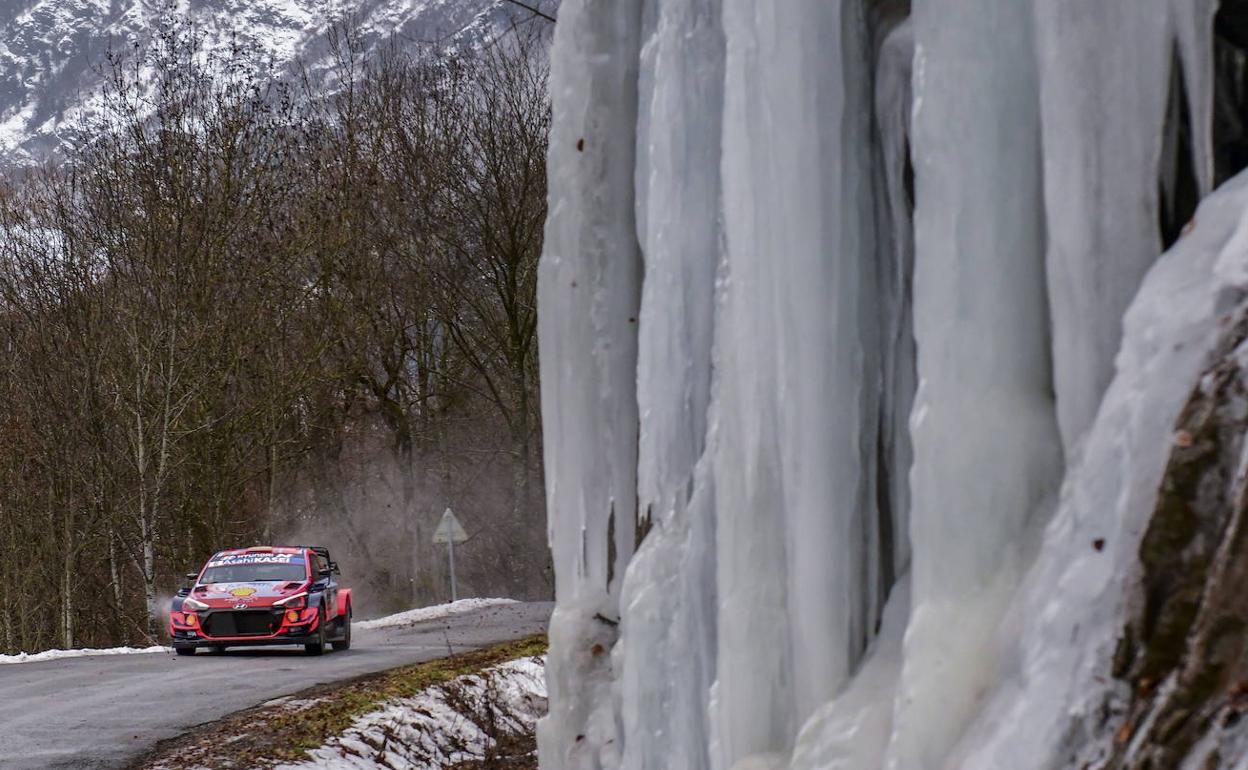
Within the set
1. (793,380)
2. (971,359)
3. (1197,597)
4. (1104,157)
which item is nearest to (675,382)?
(793,380)

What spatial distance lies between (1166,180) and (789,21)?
1234mm

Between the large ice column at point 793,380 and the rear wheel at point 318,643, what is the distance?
15.4m

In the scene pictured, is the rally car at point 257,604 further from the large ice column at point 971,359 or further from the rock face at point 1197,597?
the rock face at point 1197,597

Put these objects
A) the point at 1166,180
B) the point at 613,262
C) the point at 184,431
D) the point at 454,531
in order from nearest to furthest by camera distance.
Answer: the point at 1166,180
the point at 613,262
the point at 454,531
the point at 184,431

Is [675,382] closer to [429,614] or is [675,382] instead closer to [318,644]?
[318,644]

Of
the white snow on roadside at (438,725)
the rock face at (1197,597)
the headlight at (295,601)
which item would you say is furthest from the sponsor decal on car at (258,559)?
the rock face at (1197,597)

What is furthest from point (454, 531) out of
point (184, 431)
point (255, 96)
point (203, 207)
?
point (255, 96)

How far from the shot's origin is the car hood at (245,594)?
18547 mm

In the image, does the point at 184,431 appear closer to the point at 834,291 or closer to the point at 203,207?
the point at 203,207

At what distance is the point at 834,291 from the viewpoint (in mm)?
3871

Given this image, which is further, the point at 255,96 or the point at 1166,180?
the point at 255,96

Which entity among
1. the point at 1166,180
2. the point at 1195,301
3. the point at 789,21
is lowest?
the point at 1195,301

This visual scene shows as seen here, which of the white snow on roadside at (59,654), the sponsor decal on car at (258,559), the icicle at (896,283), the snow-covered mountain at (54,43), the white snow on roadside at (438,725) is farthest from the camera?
the snow-covered mountain at (54,43)

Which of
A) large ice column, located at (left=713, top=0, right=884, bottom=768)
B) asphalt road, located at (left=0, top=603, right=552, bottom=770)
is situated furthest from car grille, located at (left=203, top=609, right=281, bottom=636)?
large ice column, located at (left=713, top=0, right=884, bottom=768)
